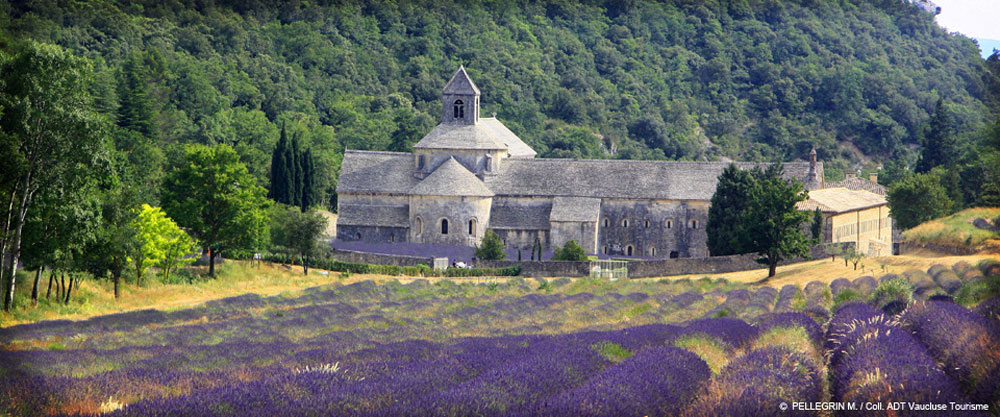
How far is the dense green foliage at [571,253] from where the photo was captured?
61.0 m

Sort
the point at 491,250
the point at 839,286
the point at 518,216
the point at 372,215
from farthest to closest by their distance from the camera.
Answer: the point at 372,215, the point at 518,216, the point at 491,250, the point at 839,286

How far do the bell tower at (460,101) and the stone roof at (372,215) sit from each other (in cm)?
893

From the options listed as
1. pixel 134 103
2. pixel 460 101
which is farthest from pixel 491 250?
pixel 134 103

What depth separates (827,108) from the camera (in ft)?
472

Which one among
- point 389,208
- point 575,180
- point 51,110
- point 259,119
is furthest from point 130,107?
point 51,110

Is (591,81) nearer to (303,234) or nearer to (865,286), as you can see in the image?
(303,234)

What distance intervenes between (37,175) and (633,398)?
19284mm

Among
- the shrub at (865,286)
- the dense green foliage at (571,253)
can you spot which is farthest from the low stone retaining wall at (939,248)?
the dense green foliage at (571,253)

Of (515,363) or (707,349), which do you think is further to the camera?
(707,349)

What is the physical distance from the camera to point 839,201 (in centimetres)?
6856

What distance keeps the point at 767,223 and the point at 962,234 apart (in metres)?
16.2

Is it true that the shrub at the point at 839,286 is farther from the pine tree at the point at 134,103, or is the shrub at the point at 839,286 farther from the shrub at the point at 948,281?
the pine tree at the point at 134,103

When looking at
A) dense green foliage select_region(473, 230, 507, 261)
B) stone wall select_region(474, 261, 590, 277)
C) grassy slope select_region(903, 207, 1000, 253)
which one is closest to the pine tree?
dense green foliage select_region(473, 230, 507, 261)

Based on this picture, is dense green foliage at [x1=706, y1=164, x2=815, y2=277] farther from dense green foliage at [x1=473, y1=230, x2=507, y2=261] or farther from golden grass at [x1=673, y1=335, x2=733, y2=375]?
golden grass at [x1=673, y1=335, x2=733, y2=375]
